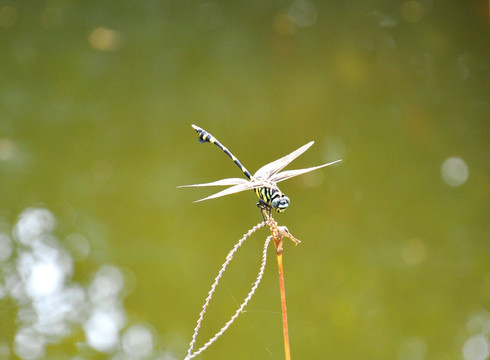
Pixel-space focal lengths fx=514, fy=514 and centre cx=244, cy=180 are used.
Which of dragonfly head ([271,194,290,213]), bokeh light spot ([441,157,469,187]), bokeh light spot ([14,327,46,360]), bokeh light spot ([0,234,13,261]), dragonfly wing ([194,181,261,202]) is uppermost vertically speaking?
bokeh light spot ([441,157,469,187])

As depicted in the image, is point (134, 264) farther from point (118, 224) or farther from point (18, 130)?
point (18, 130)

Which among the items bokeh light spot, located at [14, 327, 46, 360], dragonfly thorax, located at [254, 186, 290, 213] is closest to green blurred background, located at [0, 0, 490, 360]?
bokeh light spot, located at [14, 327, 46, 360]

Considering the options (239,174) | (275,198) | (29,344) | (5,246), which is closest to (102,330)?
(29,344)

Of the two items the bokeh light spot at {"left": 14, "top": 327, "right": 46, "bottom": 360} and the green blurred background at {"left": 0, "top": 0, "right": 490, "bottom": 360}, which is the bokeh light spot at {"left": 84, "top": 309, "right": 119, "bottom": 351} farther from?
the bokeh light spot at {"left": 14, "top": 327, "right": 46, "bottom": 360}

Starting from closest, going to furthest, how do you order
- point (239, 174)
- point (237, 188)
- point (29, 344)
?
point (237, 188) → point (29, 344) → point (239, 174)

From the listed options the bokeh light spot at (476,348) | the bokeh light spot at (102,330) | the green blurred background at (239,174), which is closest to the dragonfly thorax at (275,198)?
the green blurred background at (239,174)

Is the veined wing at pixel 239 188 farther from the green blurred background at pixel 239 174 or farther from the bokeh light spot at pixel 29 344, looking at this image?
the bokeh light spot at pixel 29 344

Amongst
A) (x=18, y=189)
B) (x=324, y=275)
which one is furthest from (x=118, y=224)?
(x=324, y=275)

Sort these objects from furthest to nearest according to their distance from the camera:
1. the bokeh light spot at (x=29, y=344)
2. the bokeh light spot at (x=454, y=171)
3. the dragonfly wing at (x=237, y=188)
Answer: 1. the bokeh light spot at (x=454, y=171)
2. the bokeh light spot at (x=29, y=344)
3. the dragonfly wing at (x=237, y=188)

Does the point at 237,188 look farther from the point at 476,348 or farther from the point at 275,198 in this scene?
the point at 476,348
